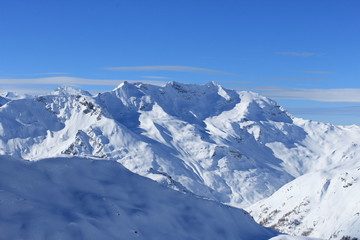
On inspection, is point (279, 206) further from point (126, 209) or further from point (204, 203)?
point (126, 209)

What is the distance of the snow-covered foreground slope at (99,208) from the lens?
56500mm

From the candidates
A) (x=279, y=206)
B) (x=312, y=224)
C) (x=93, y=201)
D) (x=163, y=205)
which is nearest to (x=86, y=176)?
(x=93, y=201)

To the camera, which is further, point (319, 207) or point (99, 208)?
point (319, 207)

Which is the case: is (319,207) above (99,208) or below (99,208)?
below

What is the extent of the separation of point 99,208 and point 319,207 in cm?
9262

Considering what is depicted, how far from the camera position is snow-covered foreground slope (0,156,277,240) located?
56.5 meters

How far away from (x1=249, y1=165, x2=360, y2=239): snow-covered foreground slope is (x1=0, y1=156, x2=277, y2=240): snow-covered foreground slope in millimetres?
43994

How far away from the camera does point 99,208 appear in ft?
218

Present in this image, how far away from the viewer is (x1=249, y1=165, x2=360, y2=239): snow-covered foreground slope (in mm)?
123000

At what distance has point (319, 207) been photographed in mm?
139625

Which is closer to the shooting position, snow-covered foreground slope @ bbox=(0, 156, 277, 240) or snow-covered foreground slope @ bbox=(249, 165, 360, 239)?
snow-covered foreground slope @ bbox=(0, 156, 277, 240)

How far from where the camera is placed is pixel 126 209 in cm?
6956

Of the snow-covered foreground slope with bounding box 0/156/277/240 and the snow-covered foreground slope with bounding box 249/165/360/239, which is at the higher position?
the snow-covered foreground slope with bounding box 0/156/277/240

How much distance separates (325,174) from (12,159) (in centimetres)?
11738
